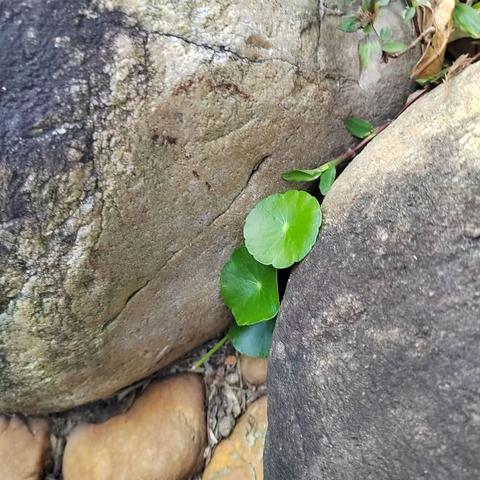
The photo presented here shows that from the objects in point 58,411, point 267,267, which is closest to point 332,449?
point 267,267

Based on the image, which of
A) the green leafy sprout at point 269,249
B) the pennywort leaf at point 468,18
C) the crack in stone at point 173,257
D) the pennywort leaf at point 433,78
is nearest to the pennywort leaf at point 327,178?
the green leafy sprout at point 269,249

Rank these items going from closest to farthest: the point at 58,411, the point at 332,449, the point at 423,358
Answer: the point at 423,358 < the point at 332,449 < the point at 58,411

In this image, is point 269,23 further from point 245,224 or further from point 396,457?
point 396,457

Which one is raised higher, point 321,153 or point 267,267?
point 321,153

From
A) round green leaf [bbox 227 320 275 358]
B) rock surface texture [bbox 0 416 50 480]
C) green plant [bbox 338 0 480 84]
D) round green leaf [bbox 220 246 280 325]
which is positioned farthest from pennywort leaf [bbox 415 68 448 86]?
rock surface texture [bbox 0 416 50 480]

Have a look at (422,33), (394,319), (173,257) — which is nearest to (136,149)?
(173,257)

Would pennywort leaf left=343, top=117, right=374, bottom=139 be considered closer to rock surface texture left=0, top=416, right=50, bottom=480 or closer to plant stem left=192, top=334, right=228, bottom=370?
plant stem left=192, top=334, right=228, bottom=370

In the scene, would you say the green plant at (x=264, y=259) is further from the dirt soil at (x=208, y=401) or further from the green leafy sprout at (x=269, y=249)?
the dirt soil at (x=208, y=401)
